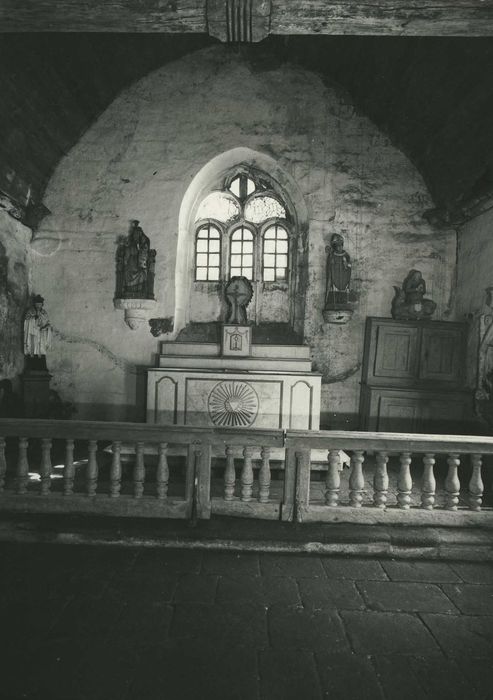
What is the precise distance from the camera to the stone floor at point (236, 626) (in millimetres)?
2203

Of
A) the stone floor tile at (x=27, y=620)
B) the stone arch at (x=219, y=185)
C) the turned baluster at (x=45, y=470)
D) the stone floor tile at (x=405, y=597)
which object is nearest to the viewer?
the stone floor tile at (x=27, y=620)

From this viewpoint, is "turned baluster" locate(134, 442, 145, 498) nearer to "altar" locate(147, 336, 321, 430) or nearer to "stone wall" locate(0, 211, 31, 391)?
"altar" locate(147, 336, 321, 430)

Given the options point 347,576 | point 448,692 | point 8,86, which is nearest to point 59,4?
point 8,86

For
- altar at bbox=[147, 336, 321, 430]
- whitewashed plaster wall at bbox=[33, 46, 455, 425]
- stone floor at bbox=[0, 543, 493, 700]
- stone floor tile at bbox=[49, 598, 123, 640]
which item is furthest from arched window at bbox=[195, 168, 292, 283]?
stone floor tile at bbox=[49, 598, 123, 640]

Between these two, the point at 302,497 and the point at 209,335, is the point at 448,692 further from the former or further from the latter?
the point at 209,335

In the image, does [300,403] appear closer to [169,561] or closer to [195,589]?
[169,561]

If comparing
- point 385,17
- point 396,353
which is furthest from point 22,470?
point 396,353

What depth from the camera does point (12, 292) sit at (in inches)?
287

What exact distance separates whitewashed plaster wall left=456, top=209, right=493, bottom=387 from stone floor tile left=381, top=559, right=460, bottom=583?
4294 mm

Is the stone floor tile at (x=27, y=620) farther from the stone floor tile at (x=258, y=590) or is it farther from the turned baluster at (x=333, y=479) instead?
the turned baluster at (x=333, y=479)

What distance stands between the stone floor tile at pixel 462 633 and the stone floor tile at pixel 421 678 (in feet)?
0.45

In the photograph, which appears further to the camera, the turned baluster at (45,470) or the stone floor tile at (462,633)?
the turned baluster at (45,470)

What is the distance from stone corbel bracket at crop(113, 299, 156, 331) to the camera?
759cm

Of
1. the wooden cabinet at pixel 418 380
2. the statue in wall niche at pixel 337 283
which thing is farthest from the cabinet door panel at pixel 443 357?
the statue in wall niche at pixel 337 283
